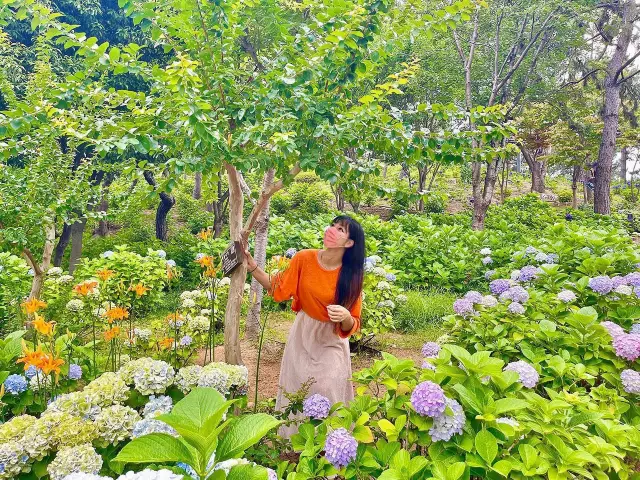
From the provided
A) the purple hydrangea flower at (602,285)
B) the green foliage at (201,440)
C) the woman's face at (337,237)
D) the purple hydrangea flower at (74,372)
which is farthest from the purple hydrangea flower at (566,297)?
the purple hydrangea flower at (74,372)

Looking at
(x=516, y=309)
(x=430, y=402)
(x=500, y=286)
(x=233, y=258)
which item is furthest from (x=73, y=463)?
(x=500, y=286)

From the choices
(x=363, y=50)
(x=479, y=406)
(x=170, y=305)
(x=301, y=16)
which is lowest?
(x=170, y=305)

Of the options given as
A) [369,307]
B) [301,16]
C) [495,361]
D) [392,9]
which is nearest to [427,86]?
[301,16]

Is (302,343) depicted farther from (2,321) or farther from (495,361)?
(2,321)

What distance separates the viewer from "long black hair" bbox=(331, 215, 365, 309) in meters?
2.53

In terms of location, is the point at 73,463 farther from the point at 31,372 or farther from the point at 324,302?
the point at 324,302

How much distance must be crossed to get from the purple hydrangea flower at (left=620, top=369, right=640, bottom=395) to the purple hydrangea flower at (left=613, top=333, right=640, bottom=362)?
0.33 feet

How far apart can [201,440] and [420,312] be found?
16.1 ft

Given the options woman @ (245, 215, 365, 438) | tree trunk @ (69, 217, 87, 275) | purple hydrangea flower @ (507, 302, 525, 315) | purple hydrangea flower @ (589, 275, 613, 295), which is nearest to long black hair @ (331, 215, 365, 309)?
woman @ (245, 215, 365, 438)

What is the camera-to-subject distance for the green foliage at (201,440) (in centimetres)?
84

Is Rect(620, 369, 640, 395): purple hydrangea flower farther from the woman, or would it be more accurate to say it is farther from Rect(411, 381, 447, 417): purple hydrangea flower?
the woman

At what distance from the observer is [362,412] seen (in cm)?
146

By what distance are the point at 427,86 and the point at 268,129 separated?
1087 cm

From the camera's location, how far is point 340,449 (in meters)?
1.28
